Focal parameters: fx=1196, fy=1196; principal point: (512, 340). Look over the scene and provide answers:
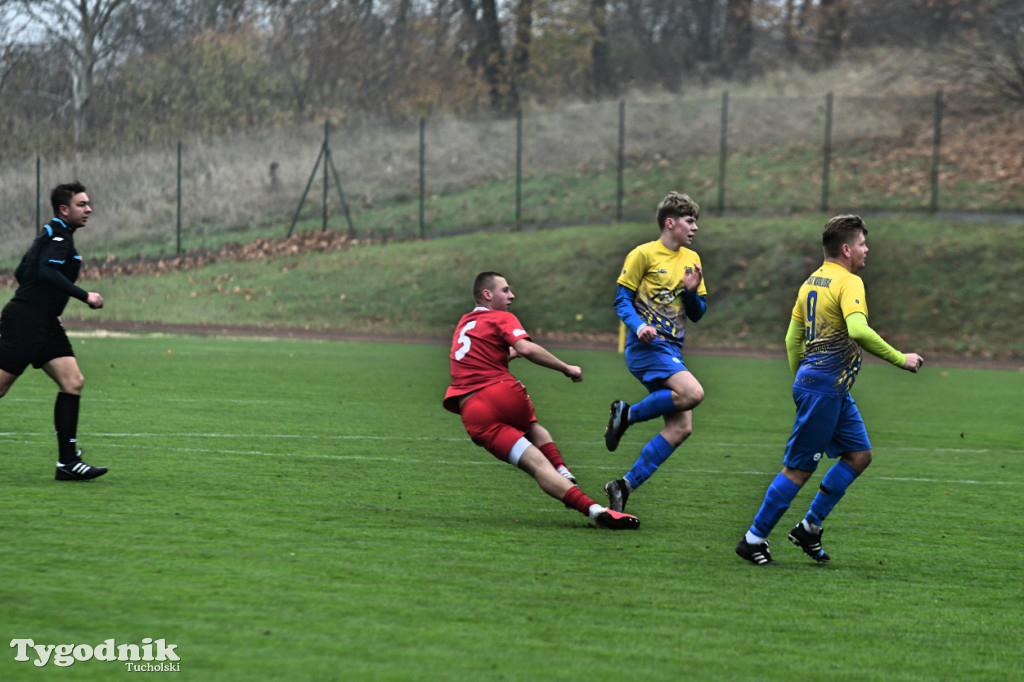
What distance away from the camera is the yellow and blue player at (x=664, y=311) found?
7.52 meters

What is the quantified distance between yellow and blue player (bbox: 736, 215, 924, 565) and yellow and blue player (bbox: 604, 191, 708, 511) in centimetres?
147

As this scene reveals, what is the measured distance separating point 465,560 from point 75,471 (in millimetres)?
3168

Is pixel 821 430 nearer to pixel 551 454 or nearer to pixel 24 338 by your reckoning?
pixel 551 454

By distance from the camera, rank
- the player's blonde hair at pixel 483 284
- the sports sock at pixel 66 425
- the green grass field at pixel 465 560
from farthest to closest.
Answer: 1. the sports sock at pixel 66 425
2. the player's blonde hair at pixel 483 284
3. the green grass field at pixel 465 560

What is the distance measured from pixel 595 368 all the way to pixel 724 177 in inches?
625

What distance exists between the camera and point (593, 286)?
28875 mm

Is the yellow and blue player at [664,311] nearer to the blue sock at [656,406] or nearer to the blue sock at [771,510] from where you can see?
the blue sock at [656,406]

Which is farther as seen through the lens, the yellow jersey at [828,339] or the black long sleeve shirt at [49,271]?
the black long sleeve shirt at [49,271]

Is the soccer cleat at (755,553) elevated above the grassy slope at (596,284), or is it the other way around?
the soccer cleat at (755,553)

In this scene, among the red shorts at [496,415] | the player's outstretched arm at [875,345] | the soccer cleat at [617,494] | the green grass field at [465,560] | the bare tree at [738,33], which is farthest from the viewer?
the bare tree at [738,33]

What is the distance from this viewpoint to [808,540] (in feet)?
19.7

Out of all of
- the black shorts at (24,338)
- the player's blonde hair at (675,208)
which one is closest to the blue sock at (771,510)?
the player's blonde hair at (675,208)

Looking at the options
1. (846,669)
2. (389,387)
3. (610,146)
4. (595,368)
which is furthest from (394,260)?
(846,669)

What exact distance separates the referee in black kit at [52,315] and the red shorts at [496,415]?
2.58 meters
